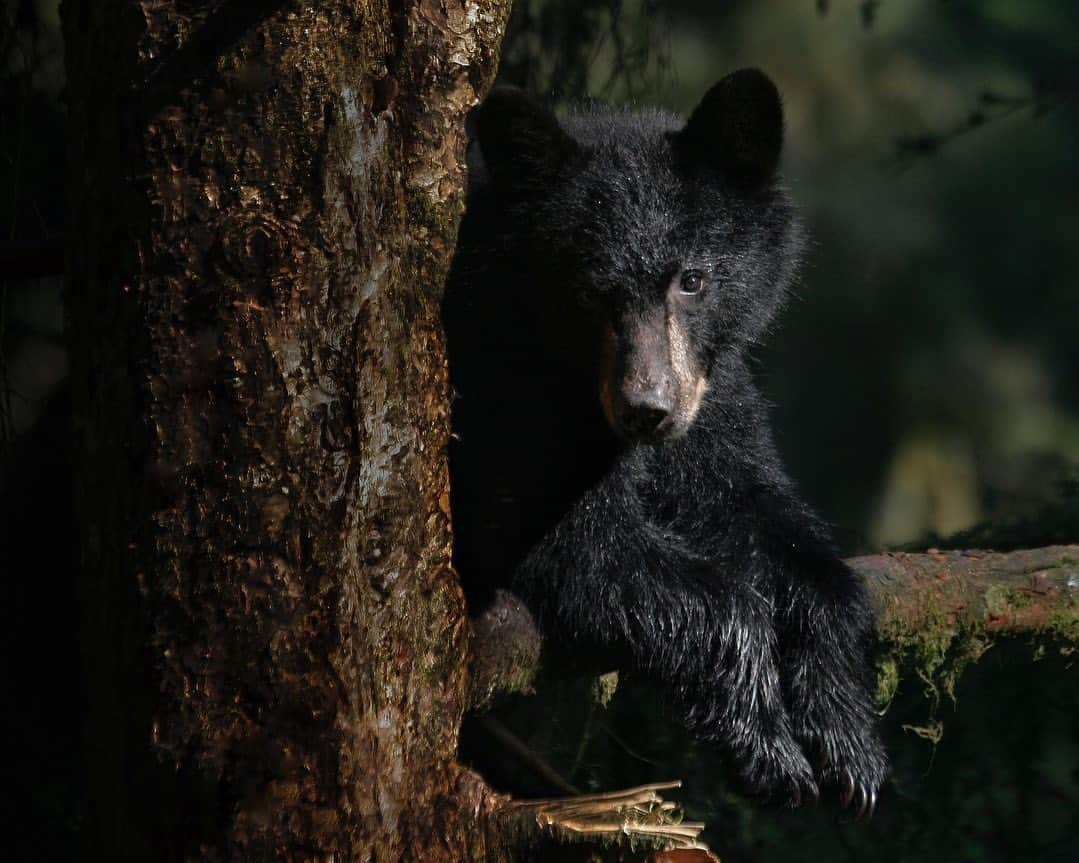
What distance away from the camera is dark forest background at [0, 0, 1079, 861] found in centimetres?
588

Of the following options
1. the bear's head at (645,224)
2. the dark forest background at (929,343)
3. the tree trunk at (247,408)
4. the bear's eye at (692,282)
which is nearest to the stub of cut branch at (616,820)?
the tree trunk at (247,408)

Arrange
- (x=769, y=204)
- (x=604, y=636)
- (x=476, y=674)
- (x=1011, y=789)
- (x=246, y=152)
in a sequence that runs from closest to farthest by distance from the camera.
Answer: (x=246, y=152), (x=476, y=674), (x=604, y=636), (x=769, y=204), (x=1011, y=789)

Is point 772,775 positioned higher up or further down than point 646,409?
further down

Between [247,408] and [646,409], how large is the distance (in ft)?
3.69

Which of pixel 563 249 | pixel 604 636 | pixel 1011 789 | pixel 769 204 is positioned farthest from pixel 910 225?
pixel 604 636

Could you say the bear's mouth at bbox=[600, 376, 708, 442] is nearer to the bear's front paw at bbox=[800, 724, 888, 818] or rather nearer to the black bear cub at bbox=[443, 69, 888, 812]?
the black bear cub at bbox=[443, 69, 888, 812]

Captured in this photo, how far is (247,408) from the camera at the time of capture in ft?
7.23

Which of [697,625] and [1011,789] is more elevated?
[697,625]

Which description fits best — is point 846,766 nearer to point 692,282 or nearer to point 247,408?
point 692,282

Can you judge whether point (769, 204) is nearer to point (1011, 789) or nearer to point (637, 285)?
point (637, 285)

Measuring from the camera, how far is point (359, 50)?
2254mm

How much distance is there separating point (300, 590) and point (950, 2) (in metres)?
6.46

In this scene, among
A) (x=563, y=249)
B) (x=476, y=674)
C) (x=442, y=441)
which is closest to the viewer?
(x=442, y=441)

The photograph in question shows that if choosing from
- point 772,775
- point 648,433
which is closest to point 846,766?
point 772,775
